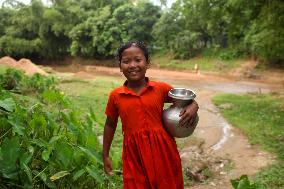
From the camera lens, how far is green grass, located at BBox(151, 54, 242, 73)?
24812 millimetres

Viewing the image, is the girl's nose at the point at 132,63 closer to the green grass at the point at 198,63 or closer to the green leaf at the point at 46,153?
the green leaf at the point at 46,153

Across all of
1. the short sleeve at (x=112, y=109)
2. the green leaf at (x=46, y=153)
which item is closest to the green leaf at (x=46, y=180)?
the green leaf at (x=46, y=153)

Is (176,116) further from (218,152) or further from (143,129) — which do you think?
(218,152)

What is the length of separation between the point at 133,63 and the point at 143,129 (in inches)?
17.8

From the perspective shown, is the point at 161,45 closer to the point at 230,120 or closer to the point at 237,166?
the point at 230,120

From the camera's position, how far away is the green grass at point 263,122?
18.3 feet

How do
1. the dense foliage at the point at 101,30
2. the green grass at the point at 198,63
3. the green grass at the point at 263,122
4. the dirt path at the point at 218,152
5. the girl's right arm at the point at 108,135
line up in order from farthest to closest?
the dense foliage at the point at 101,30, the green grass at the point at 198,63, the dirt path at the point at 218,152, the green grass at the point at 263,122, the girl's right arm at the point at 108,135

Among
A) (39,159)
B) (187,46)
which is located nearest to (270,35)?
(39,159)

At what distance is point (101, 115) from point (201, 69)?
1642 centimetres

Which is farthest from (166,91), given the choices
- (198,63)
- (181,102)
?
(198,63)

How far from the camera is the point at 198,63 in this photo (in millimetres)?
26891

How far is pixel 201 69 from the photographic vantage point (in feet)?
84.7

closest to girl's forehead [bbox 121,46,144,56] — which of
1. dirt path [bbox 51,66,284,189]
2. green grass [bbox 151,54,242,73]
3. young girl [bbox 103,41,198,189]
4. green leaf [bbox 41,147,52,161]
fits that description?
young girl [bbox 103,41,198,189]

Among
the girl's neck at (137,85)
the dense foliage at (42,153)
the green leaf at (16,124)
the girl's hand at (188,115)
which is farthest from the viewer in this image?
the green leaf at (16,124)
